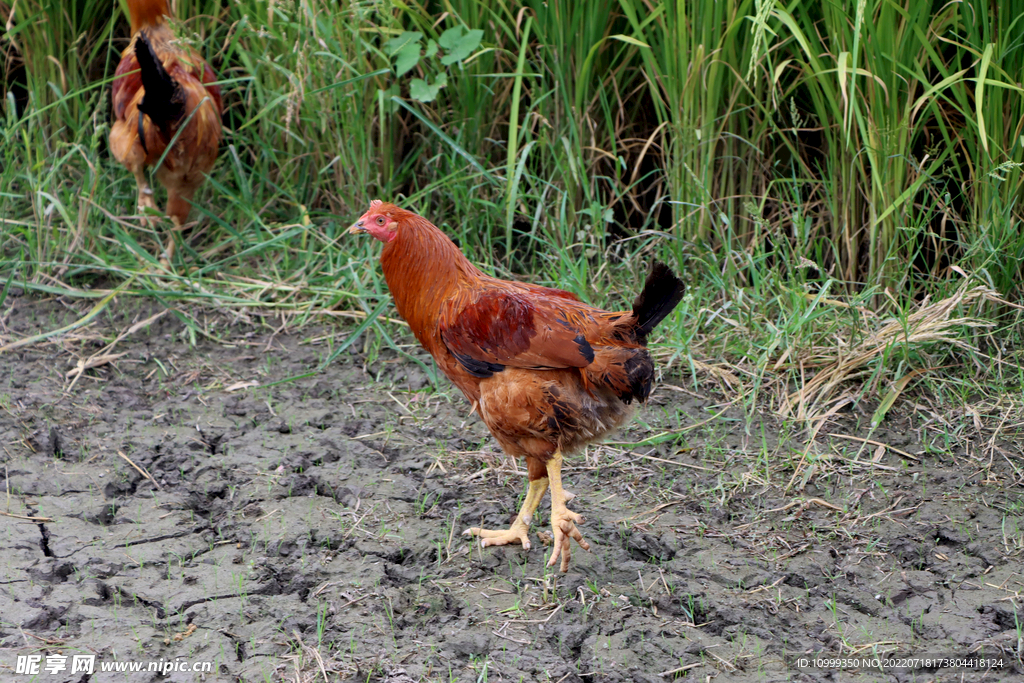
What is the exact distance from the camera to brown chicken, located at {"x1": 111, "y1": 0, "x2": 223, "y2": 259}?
4.29m

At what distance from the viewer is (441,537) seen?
113 inches

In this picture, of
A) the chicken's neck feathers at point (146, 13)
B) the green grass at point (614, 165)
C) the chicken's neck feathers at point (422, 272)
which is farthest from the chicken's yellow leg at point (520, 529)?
the chicken's neck feathers at point (146, 13)

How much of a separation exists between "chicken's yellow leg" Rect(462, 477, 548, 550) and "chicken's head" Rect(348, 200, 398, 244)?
0.94m

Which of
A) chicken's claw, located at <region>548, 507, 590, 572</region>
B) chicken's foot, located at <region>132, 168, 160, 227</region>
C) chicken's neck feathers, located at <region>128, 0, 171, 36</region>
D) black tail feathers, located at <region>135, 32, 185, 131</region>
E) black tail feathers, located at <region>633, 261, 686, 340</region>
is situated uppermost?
chicken's neck feathers, located at <region>128, 0, 171, 36</region>

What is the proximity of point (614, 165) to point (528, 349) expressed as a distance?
2.09m

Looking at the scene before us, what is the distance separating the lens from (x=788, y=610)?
99.4 inches

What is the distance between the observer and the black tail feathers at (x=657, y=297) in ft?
8.48

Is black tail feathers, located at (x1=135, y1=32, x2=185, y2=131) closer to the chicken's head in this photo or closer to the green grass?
the green grass

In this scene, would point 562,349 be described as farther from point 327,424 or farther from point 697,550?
point 327,424

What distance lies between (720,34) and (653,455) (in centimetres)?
186

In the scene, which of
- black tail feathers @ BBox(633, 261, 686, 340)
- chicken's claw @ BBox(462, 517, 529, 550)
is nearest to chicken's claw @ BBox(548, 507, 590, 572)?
chicken's claw @ BBox(462, 517, 529, 550)

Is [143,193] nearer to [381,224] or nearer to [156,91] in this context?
[156,91]

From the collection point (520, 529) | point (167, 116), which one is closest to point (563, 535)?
point (520, 529)

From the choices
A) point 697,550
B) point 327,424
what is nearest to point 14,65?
point 327,424
